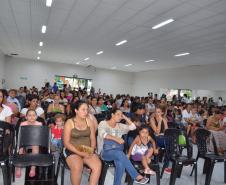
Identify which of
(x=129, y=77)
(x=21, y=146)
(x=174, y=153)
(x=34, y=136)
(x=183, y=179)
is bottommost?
(x=183, y=179)

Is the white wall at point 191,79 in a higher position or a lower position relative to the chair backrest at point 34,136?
higher

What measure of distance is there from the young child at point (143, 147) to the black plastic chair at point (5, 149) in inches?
63.1

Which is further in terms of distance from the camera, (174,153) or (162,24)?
(162,24)

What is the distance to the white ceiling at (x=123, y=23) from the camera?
18.6 feet

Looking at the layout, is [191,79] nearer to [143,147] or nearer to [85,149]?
[143,147]

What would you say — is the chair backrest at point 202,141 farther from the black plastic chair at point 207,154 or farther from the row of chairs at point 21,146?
the row of chairs at point 21,146

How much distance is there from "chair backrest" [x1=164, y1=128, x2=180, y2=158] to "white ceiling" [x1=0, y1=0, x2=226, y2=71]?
296 cm

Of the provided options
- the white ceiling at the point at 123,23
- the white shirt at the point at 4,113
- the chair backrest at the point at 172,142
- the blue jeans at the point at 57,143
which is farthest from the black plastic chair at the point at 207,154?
the white shirt at the point at 4,113

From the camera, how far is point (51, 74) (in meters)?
19.8

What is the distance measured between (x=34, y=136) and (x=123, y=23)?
4860 millimetres

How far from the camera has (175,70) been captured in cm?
1694

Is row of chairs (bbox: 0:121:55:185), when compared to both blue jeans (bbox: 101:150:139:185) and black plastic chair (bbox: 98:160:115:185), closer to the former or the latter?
black plastic chair (bbox: 98:160:115:185)

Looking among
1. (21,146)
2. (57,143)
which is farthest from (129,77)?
(21,146)

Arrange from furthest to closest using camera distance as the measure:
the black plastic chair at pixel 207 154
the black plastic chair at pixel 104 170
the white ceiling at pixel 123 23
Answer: the white ceiling at pixel 123 23 → the black plastic chair at pixel 207 154 → the black plastic chair at pixel 104 170
